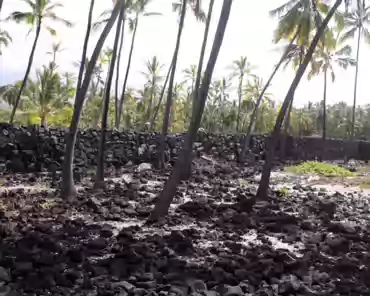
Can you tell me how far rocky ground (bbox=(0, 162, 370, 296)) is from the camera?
4914mm

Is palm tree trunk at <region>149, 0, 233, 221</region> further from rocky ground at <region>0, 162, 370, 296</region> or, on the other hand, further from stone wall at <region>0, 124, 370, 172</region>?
stone wall at <region>0, 124, 370, 172</region>

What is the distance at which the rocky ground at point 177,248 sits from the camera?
491 cm

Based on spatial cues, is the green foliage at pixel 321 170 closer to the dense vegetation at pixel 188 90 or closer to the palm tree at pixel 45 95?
the dense vegetation at pixel 188 90

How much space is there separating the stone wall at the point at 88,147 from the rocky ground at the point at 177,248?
10.4ft

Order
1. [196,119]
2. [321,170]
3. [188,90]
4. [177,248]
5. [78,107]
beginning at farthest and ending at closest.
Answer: [188,90] → [321,170] → [78,107] → [196,119] → [177,248]

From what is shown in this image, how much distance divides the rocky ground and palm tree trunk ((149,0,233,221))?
31 cm

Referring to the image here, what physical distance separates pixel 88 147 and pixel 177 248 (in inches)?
402

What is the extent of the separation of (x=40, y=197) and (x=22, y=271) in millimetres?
5124

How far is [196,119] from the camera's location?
Result: 26.9 feet

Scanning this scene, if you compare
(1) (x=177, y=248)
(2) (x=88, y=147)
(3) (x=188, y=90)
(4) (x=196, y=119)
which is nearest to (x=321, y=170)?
(2) (x=88, y=147)

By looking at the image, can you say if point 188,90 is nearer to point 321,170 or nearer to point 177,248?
point 321,170

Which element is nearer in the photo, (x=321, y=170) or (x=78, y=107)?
(x=78, y=107)

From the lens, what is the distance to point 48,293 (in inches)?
177

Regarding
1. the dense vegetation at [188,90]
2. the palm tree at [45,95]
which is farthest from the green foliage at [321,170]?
the palm tree at [45,95]
